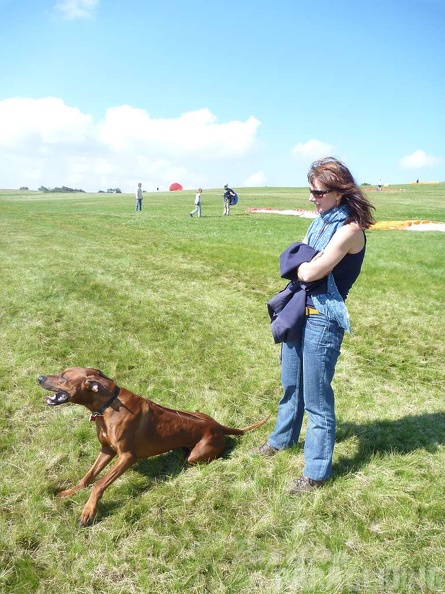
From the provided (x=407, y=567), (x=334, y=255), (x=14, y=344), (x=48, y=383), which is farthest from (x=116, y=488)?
(x=14, y=344)

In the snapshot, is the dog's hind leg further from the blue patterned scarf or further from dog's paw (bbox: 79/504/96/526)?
the blue patterned scarf

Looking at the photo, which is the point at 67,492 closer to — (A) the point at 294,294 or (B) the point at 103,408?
(B) the point at 103,408

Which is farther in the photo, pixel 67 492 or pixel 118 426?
pixel 67 492

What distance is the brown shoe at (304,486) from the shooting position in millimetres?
3486

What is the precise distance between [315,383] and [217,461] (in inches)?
47.8

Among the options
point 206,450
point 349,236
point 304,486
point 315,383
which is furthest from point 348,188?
point 206,450

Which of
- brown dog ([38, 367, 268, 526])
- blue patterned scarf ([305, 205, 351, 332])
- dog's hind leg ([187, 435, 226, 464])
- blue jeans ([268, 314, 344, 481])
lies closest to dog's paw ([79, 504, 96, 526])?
brown dog ([38, 367, 268, 526])

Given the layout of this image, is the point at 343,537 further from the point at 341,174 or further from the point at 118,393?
the point at 341,174

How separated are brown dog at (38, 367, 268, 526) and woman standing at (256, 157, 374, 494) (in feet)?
3.04

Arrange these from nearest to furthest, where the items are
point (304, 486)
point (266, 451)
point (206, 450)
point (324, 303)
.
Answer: point (324, 303) < point (304, 486) < point (206, 450) < point (266, 451)

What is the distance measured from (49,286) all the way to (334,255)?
24.3 ft

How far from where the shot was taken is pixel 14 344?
623 cm

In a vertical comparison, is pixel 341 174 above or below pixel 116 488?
above

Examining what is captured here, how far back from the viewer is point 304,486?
3.50 metres
